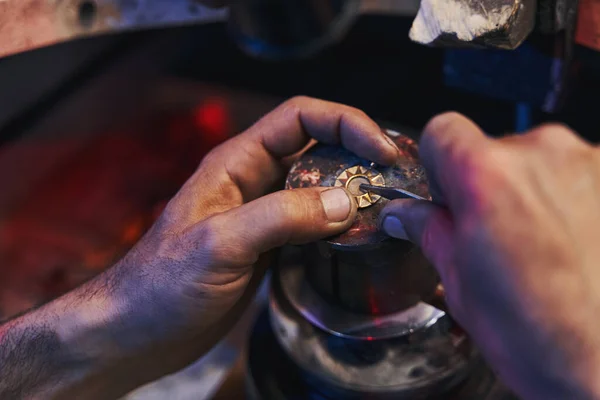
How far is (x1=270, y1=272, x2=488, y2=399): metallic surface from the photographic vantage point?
0.57 metres

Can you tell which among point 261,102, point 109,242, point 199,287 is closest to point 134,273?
point 199,287

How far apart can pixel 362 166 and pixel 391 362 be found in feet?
0.66

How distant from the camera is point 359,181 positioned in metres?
0.54

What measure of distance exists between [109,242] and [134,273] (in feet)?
1.61

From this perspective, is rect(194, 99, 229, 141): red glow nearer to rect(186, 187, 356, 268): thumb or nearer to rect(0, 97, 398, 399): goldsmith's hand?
rect(0, 97, 398, 399): goldsmith's hand

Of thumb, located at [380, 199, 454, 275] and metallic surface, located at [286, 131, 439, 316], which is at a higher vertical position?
thumb, located at [380, 199, 454, 275]

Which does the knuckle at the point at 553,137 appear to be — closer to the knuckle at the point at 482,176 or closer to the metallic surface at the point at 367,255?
the knuckle at the point at 482,176

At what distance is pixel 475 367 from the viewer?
616 millimetres

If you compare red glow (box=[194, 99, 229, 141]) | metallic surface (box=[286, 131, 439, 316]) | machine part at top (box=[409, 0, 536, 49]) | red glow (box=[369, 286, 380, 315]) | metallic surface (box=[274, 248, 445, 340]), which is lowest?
red glow (box=[194, 99, 229, 141])

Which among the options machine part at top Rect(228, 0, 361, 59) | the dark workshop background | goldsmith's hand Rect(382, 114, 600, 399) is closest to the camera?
goldsmith's hand Rect(382, 114, 600, 399)

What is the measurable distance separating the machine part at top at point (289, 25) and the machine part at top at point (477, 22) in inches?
17.9

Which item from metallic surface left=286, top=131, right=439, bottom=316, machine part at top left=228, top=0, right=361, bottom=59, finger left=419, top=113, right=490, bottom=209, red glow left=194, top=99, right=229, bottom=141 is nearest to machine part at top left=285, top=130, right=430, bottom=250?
metallic surface left=286, top=131, right=439, bottom=316

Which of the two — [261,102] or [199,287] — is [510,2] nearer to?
[199,287]

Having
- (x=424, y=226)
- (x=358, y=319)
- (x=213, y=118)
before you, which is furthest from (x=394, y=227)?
(x=213, y=118)
